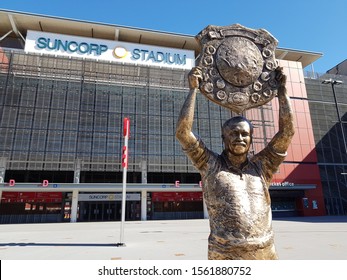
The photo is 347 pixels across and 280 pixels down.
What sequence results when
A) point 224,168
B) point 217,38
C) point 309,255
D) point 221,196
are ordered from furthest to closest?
point 309,255 → point 217,38 → point 224,168 → point 221,196

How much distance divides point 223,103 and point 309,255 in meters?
6.28

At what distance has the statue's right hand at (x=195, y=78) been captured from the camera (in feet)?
7.26

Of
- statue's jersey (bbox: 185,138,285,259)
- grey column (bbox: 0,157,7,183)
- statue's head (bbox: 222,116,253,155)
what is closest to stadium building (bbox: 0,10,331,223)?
grey column (bbox: 0,157,7,183)

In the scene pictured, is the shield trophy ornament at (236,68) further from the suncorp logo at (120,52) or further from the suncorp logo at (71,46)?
the suncorp logo at (71,46)

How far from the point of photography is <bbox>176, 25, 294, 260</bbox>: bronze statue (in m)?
1.93

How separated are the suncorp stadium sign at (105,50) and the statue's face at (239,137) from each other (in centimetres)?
2922

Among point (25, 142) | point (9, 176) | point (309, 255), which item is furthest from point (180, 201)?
point (309, 255)

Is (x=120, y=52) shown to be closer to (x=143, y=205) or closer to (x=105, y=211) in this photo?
(x=143, y=205)

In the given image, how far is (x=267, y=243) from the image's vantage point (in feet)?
6.50

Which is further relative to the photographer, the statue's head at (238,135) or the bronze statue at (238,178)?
the statue's head at (238,135)

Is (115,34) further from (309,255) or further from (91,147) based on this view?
(309,255)

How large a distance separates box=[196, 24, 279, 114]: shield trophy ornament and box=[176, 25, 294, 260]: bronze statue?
0.11 ft

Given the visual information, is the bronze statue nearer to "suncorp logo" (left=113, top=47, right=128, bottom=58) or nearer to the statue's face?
the statue's face

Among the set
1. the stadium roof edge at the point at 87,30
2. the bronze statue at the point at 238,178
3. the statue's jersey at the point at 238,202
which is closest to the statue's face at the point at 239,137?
the bronze statue at the point at 238,178
